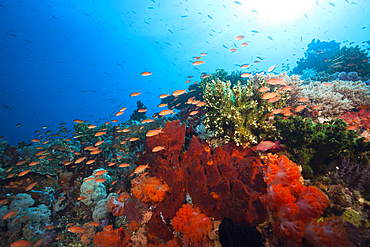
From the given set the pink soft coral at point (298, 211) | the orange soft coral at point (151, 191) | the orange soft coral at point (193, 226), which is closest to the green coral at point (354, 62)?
the pink soft coral at point (298, 211)

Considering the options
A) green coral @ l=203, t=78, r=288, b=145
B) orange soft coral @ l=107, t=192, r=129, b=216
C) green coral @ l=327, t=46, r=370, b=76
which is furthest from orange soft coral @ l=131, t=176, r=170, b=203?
green coral @ l=327, t=46, r=370, b=76

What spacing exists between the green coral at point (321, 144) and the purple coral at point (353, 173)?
21 cm

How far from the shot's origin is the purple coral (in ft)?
8.84

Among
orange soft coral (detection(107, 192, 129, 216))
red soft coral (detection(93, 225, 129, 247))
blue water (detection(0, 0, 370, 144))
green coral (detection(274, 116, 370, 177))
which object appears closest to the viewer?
green coral (detection(274, 116, 370, 177))

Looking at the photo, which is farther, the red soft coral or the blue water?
the blue water

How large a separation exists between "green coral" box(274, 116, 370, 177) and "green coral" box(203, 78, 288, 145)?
29.3 inches

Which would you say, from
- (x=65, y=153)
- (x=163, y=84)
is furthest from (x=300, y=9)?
(x=163, y=84)

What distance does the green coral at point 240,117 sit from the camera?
14.4 ft

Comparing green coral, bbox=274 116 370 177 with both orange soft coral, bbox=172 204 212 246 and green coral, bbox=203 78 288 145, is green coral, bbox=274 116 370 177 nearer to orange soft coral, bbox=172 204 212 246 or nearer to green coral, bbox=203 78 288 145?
green coral, bbox=203 78 288 145

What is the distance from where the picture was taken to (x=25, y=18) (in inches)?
1732

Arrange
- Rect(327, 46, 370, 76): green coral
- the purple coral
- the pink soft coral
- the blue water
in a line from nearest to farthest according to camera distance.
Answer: the pink soft coral
the purple coral
Rect(327, 46, 370, 76): green coral
the blue water

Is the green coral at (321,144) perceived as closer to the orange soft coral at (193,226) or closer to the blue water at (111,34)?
the orange soft coral at (193,226)

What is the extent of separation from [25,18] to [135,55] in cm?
5090

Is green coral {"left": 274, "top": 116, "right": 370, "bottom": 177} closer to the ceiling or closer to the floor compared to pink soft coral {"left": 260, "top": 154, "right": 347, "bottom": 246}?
closer to the ceiling
